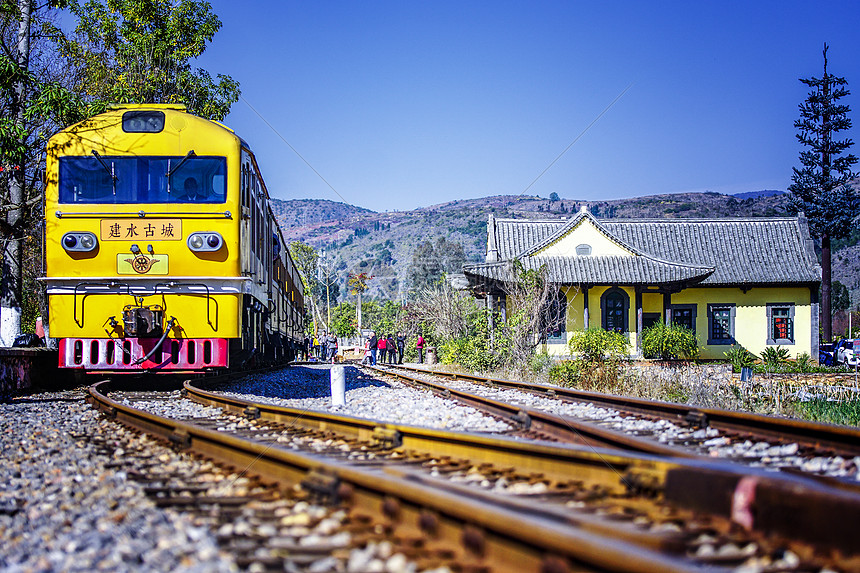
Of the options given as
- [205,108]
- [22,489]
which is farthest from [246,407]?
[205,108]

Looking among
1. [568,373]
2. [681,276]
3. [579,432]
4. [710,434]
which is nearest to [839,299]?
[681,276]

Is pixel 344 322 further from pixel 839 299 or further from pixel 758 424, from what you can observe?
pixel 758 424

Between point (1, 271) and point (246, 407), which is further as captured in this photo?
point (1, 271)

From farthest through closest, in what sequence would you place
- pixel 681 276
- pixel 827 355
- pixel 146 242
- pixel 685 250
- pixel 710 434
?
pixel 685 250 → pixel 827 355 → pixel 681 276 → pixel 146 242 → pixel 710 434

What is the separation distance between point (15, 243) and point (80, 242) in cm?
708

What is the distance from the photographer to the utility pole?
51.0 ft

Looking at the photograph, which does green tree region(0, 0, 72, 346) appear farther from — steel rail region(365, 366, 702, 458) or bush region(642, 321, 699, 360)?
bush region(642, 321, 699, 360)

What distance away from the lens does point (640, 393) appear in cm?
1280

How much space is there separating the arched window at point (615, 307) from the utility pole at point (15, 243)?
22222 millimetres

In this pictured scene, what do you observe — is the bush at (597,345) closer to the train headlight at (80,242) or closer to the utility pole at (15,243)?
the train headlight at (80,242)

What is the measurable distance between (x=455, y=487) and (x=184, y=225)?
8031mm

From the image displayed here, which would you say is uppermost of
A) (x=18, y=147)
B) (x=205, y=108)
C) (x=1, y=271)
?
(x=205, y=108)

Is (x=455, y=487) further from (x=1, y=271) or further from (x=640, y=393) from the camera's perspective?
(x=1, y=271)

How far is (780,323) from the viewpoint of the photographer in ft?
109
